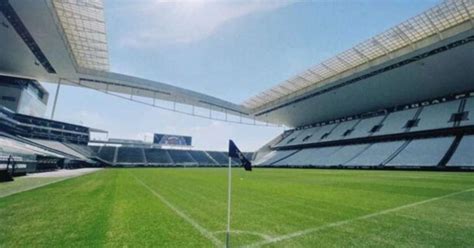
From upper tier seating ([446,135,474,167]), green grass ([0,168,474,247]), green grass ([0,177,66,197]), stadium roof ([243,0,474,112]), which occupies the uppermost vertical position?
stadium roof ([243,0,474,112])

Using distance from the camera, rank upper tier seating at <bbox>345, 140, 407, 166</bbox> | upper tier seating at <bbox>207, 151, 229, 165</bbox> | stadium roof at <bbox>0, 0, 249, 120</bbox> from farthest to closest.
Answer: upper tier seating at <bbox>207, 151, 229, 165</bbox> < upper tier seating at <bbox>345, 140, 407, 166</bbox> < stadium roof at <bbox>0, 0, 249, 120</bbox>

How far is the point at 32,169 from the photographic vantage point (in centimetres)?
1966

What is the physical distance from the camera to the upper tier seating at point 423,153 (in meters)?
28.1

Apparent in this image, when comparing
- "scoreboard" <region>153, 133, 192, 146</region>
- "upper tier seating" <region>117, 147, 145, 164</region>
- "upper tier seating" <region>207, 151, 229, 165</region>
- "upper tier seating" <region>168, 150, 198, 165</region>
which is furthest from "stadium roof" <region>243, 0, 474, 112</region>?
"scoreboard" <region>153, 133, 192, 146</region>

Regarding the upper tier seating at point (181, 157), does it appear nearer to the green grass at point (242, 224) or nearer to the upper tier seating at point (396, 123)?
the upper tier seating at point (396, 123)

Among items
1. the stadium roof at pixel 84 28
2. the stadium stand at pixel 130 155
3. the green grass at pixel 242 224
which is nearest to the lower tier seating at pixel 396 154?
the green grass at pixel 242 224

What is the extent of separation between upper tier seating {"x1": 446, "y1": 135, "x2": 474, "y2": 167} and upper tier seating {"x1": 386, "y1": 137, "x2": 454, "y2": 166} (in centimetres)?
119

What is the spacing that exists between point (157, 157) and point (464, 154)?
62.4 m

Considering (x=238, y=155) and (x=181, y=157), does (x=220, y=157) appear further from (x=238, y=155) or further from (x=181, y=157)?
(x=238, y=155)

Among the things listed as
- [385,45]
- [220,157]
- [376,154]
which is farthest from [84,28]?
[220,157]

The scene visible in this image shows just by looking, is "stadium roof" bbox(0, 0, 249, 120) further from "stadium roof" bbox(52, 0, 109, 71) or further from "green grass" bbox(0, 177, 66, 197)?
"green grass" bbox(0, 177, 66, 197)

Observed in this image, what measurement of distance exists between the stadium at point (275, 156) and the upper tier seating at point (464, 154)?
21 cm

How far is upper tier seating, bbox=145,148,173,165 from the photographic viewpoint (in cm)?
6612

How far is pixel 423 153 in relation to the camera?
29.8 m
